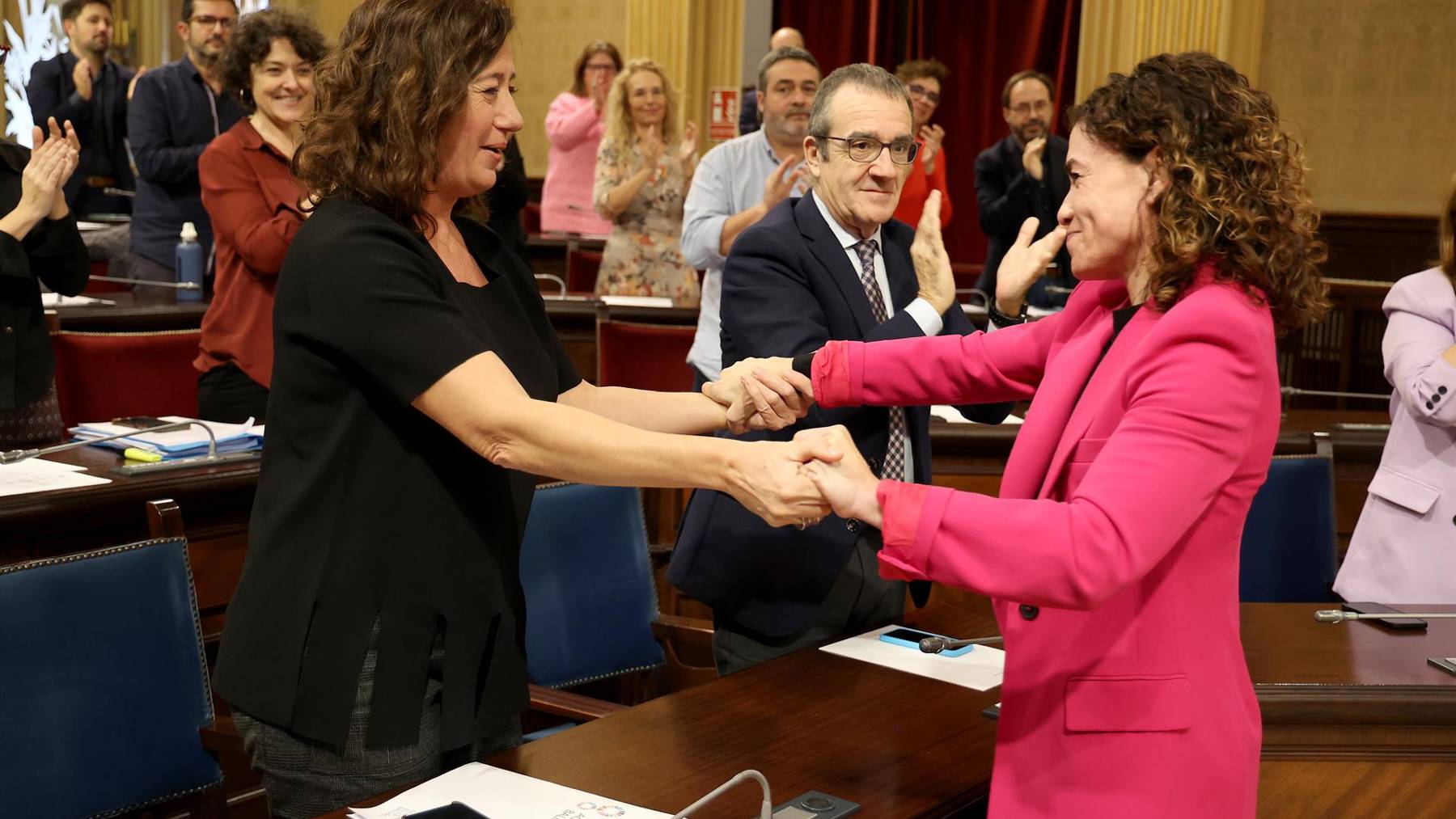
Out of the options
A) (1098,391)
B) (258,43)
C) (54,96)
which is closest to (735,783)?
Answer: (1098,391)

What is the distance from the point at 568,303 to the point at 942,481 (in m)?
2.27

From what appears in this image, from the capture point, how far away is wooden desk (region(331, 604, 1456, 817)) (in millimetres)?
1816

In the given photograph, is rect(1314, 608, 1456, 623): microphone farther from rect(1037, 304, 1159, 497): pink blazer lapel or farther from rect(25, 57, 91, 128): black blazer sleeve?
rect(25, 57, 91, 128): black blazer sleeve

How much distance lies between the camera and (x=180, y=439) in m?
3.23

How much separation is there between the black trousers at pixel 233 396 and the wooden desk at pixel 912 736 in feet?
6.03

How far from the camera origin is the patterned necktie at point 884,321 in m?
2.51

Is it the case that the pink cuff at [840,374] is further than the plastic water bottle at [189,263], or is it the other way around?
the plastic water bottle at [189,263]

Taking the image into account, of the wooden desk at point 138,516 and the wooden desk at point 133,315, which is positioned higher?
the wooden desk at point 133,315

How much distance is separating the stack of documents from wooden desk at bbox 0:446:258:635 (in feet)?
0.14

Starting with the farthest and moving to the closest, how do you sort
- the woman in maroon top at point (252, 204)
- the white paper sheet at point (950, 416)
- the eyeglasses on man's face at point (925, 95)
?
1. the eyeglasses on man's face at point (925, 95)
2. the white paper sheet at point (950, 416)
3. the woman in maroon top at point (252, 204)

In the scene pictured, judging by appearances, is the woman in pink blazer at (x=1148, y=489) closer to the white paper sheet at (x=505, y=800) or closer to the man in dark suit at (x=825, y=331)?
the white paper sheet at (x=505, y=800)

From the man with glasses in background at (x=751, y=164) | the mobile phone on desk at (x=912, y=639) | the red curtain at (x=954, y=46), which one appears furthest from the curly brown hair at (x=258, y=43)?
the red curtain at (x=954, y=46)

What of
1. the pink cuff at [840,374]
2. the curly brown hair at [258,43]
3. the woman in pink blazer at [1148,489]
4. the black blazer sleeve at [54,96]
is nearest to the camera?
the woman in pink blazer at [1148,489]

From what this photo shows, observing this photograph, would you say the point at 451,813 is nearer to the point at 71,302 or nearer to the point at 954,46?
the point at 71,302
